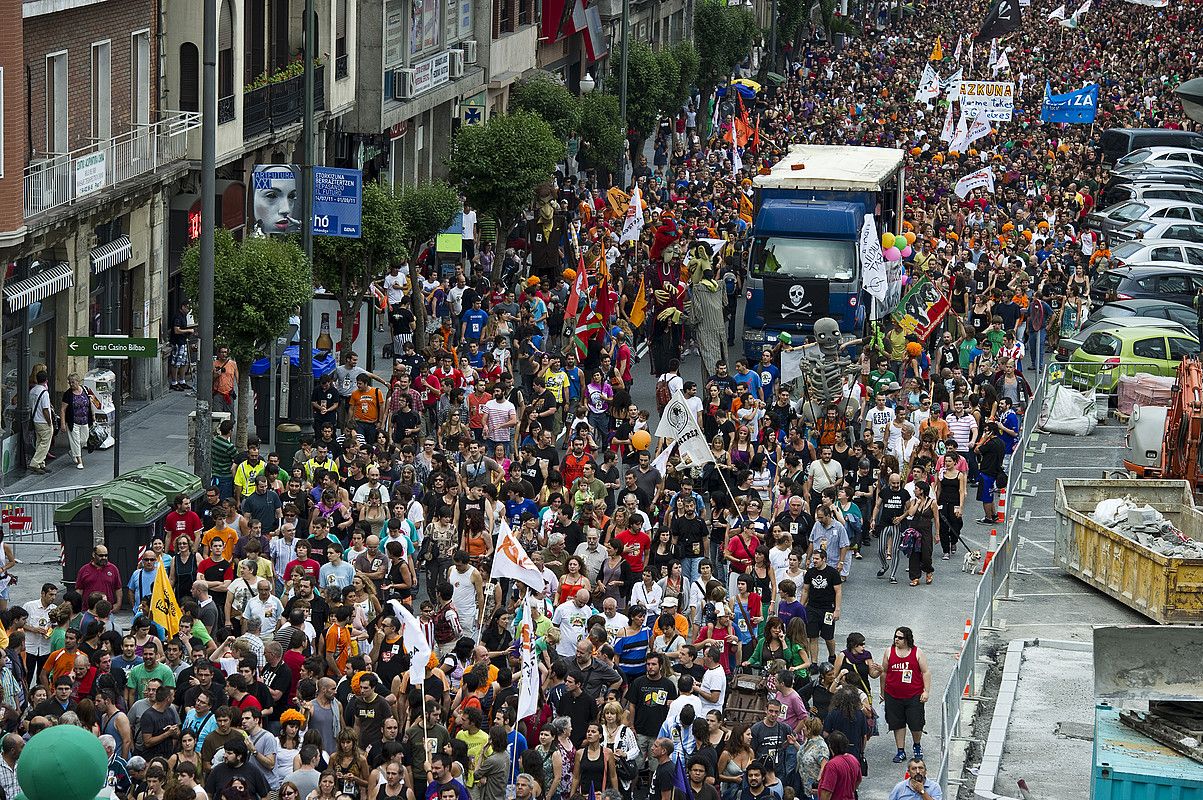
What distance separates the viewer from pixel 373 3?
4306 centimetres

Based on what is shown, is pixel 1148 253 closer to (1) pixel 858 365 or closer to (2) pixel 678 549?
(1) pixel 858 365

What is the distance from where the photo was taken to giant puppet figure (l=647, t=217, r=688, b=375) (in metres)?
33.7

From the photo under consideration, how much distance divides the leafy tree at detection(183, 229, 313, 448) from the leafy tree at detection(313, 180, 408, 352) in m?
2.00

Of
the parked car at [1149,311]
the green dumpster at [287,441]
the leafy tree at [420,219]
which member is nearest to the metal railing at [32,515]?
the green dumpster at [287,441]

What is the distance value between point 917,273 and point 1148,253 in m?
5.73

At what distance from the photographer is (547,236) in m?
41.0

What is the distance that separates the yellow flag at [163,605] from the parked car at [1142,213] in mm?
31661

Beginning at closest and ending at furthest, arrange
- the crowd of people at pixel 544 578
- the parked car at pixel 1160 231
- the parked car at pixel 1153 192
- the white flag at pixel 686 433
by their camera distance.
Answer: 1. the crowd of people at pixel 544 578
2. the white flag at pixel 686 433
3. the parked car at pixel 1160 231
4. the parked car at pixel 1153 192

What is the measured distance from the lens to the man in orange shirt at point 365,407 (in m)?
26.4

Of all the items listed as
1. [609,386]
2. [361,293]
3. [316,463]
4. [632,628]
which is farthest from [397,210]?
[632,628]

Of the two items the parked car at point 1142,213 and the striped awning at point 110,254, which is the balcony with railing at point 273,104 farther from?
the parked car at point 1142,213

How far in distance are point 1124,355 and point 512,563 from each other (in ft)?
57.7

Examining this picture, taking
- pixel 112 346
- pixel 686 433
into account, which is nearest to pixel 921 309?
pixel 686 433

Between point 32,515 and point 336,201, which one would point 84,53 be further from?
point 32,515
